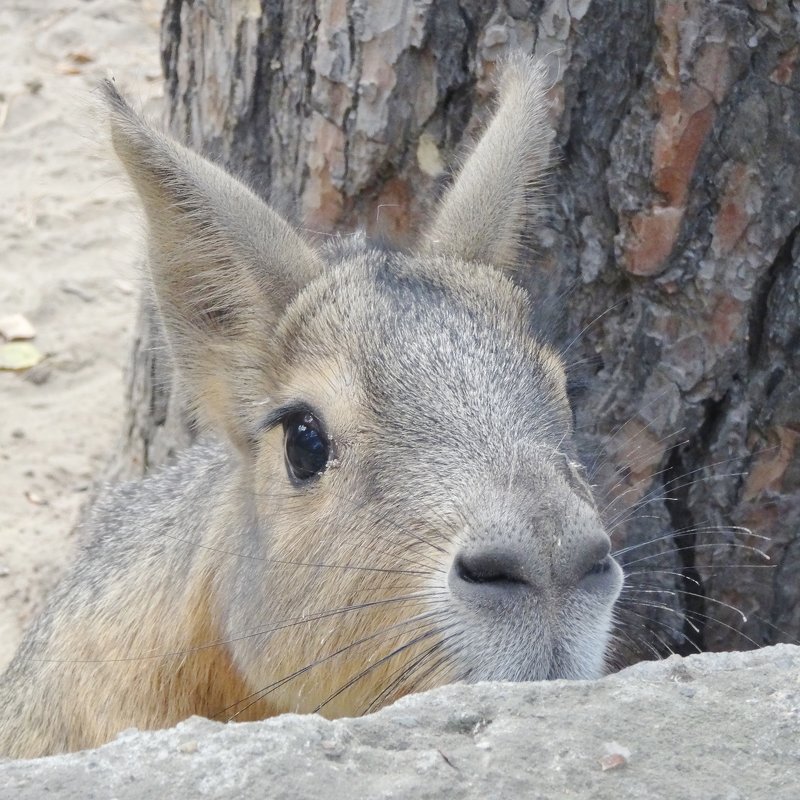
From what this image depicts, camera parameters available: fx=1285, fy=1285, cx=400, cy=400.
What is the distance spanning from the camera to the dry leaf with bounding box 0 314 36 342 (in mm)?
7527

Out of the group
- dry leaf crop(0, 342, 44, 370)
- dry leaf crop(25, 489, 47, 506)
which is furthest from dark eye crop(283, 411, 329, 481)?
dry leaf crop(0, 342, 44, 370)

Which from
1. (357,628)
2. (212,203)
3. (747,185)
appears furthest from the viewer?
(747,185)

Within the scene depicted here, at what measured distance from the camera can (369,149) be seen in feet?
15.6

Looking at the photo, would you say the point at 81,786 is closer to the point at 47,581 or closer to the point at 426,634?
the point at 426,634

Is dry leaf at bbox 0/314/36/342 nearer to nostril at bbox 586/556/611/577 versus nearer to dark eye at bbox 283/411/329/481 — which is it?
dark eye at bbox 283/411/329/481

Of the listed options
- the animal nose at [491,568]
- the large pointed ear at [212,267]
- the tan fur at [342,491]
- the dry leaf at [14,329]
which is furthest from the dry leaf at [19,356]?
the animal nose at [491,568]

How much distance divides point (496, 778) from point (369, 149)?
2.97m

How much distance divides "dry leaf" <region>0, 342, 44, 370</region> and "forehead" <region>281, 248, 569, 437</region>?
3989 mm

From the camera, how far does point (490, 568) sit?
2.88 metres

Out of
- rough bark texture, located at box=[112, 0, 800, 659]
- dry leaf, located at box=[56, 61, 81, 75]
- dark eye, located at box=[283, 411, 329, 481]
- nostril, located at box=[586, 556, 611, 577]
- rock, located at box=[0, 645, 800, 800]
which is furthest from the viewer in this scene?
dry leaf, located at box=[56, 61, 81, 75]

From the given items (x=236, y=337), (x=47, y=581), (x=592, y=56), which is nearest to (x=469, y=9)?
(x=592, y=56)

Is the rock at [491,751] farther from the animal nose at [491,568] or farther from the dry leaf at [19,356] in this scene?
the dry leaf at [19,356]

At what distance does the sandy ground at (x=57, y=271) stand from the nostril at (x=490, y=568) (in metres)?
3.45

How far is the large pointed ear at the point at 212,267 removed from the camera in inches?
143
